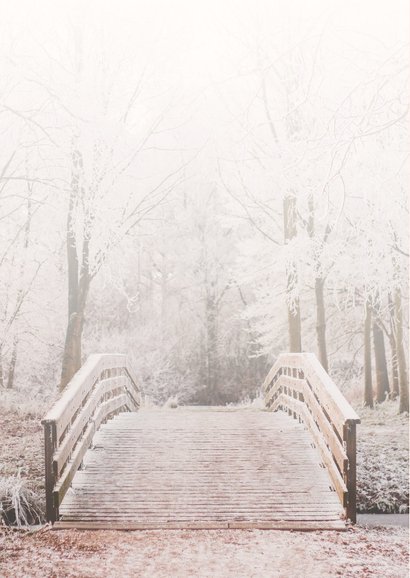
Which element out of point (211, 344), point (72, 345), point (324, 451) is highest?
point (72, 345)

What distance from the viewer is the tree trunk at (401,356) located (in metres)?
13.9

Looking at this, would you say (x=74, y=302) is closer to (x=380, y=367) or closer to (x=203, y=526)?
(x=203, y=526)

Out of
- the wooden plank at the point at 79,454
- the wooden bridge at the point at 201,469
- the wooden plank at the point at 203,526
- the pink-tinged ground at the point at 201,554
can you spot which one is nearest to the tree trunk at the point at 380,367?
the wooden bridge at the point at 201,469

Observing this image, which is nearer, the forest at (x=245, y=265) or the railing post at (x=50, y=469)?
the forest at (x=245, y=265)

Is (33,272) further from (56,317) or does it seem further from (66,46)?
(66,46)

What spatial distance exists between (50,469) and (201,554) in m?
1.81

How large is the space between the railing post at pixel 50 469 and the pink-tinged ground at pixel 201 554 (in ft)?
0.88

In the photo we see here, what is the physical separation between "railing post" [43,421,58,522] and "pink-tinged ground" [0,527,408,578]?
269 mm

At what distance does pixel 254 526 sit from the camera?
5.69 metres

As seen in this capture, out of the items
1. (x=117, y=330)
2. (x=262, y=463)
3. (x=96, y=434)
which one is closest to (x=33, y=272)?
(x=117, y=330)

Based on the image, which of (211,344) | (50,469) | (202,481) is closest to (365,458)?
(202,481)

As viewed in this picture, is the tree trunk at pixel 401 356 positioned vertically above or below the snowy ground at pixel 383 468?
above

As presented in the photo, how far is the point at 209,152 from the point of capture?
60.0 feet

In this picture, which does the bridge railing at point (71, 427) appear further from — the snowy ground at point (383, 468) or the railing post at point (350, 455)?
the snowy ground at point (383, 468)
